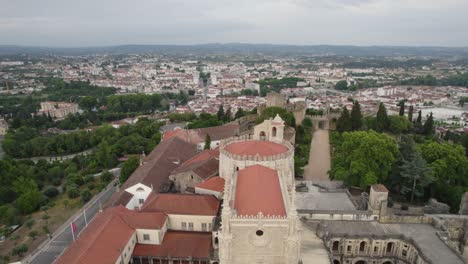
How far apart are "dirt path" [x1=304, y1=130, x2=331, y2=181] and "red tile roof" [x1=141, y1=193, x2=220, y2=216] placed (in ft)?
74.2

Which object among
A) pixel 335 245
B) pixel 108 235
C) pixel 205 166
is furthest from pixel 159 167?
pixel 335 245

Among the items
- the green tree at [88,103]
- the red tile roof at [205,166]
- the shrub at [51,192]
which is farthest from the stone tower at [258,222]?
the green tree at [88,103]

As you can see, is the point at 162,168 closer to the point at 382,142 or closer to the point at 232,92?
the point at 382,142

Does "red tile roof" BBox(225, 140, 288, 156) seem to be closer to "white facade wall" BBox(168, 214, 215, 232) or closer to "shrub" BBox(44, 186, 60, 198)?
"white facade wall" BBox(168, 214, 215, 232)

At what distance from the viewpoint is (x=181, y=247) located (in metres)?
29.3

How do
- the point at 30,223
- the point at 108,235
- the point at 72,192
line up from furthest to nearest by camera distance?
the point at 72,192
the point at 30,223
the point at 108,235

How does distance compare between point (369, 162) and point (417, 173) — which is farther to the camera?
point (369, 162)

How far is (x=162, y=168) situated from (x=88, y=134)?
43127 millimetres

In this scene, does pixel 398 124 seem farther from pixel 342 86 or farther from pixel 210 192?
pixel 342 86

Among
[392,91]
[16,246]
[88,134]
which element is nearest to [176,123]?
[88,134]

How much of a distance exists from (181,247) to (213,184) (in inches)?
305

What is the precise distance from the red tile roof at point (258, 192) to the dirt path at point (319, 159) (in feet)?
75.4

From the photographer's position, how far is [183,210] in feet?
104

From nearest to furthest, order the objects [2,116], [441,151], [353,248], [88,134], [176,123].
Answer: [353,248]
[441,151]
[88,134]
[176,123]
[2,116]
